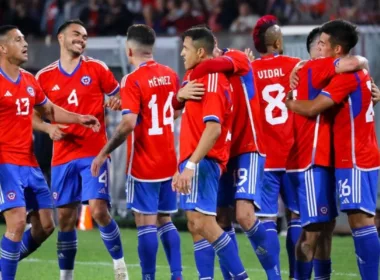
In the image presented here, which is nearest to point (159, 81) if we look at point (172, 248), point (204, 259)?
point (172, 248)

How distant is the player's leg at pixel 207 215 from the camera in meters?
7.98

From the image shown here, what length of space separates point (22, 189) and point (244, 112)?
84.1 inches

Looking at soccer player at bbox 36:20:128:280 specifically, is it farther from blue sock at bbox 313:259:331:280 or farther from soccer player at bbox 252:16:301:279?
blue sock at bbox 313:259:331:280

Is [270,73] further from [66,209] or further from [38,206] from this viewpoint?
[38,206]

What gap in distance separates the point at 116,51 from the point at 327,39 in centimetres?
797

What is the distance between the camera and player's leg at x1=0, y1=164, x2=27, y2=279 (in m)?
9.02

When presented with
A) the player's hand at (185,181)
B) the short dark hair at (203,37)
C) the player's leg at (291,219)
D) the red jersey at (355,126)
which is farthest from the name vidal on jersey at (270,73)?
the player's hand at (185,181)

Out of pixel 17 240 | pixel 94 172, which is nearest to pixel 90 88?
pixel 94 172

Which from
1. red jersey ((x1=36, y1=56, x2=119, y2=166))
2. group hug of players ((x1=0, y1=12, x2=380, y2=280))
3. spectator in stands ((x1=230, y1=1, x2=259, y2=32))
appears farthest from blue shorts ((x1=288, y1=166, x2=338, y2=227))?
spectator in stands ((x1=230, y1=1, x2=259, y2=32))

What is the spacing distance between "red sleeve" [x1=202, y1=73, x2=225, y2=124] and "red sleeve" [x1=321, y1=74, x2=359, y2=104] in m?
0.88

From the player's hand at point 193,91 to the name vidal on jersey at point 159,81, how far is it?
130cm

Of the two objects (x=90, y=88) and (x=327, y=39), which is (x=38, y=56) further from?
(x=327, y=39)

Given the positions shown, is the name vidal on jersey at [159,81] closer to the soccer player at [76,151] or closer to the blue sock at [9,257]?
the soccer player at [76,151]

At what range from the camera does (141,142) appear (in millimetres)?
9492
